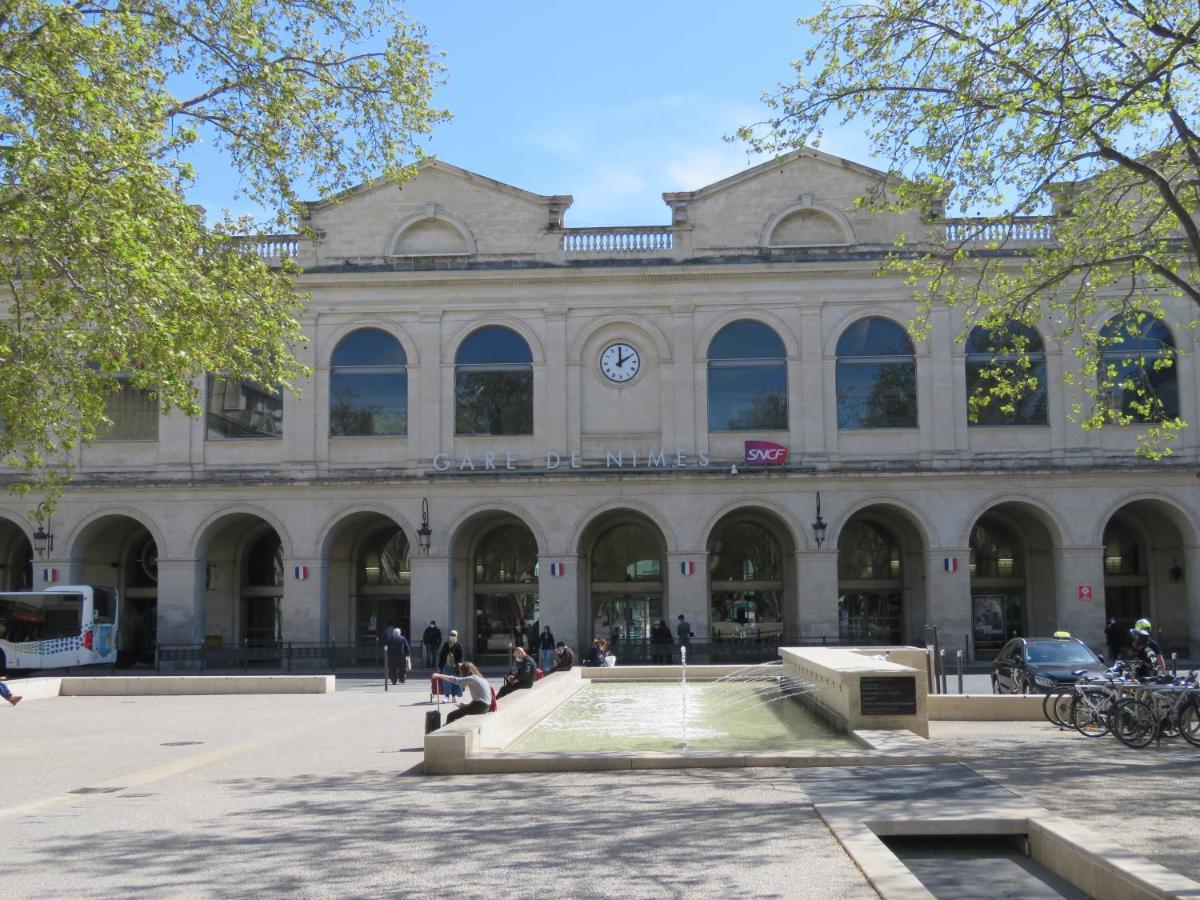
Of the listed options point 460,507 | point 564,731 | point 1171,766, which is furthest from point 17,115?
point 460,507

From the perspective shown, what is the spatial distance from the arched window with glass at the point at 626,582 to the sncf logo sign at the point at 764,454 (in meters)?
5.46

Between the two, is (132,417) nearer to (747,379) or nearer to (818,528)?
(747,379)

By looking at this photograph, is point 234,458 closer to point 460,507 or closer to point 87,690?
point 460,507

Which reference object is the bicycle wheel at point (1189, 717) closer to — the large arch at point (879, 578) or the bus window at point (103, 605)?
the large arch at point (879, 578)

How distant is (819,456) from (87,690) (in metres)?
21.4

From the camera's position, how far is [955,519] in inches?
1458

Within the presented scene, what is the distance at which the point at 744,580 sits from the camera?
137 feet

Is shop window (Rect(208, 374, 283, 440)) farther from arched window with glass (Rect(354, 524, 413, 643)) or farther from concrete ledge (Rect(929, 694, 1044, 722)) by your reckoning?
concrete ledge (Rect(929, 694, 1044, 722))

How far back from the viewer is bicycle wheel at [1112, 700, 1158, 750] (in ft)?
51.8

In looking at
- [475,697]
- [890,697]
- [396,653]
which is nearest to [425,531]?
[396,653]

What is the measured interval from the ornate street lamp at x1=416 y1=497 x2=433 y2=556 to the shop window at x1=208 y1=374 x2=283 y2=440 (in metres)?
5.31

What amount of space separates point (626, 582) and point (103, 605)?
1686 cm

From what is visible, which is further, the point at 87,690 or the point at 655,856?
the point at 87,690

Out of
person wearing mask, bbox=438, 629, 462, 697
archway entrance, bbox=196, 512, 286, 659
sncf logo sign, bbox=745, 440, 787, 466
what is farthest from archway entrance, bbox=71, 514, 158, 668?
sncf logo sign, bbox=745, 440, 787, 466
